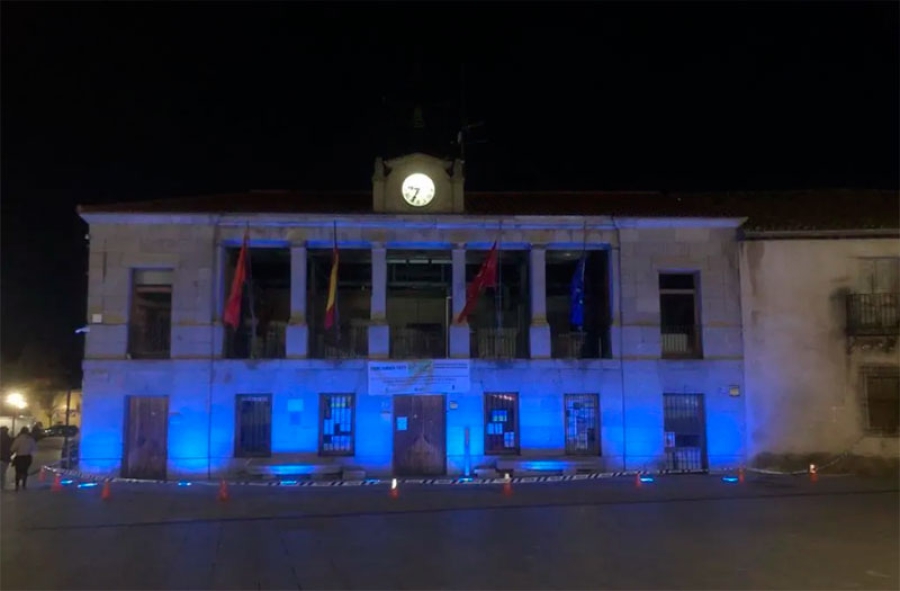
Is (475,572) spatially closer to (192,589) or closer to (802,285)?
(192,589)

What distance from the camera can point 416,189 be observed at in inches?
943

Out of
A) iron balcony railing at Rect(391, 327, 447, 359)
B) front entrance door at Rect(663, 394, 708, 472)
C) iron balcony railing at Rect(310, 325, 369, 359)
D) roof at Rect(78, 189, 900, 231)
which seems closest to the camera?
front entrance door at Rect(663, 394, 708, 472)

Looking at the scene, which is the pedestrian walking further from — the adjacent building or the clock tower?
the adjacent building

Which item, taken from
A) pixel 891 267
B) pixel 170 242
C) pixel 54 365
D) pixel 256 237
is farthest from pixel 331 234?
pixel 54 365

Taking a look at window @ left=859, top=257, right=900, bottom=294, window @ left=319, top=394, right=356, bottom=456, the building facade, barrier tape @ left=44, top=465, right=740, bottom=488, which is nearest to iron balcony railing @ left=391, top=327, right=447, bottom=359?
the building facade

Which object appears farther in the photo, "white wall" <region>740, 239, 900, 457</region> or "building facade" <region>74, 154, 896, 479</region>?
"white wall" <region>740, 239, 900, 457</region>

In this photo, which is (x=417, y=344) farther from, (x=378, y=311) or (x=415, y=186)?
(x=415, y=186)

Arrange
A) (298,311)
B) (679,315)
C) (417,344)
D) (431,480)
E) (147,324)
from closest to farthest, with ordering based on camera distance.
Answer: (431,480) < (298,311) < (147,324) < (417,344) < (679,315)

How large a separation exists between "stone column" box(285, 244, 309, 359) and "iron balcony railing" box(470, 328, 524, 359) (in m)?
5.61

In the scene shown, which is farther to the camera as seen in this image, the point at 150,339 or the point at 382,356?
the point at 150,339

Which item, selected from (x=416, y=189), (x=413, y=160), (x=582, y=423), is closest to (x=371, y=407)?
(x=582, y=423)

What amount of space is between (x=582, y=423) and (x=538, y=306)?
4.01 m

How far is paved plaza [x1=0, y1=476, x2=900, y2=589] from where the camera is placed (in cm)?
982

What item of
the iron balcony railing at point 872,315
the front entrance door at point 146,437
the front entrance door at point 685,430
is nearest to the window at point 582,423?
the front entrance door at point 685,430
